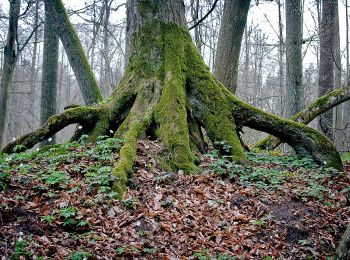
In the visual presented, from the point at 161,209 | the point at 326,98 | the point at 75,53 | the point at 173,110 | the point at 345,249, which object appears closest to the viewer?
the point at 345,249

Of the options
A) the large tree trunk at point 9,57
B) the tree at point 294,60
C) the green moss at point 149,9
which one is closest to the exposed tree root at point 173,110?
the green moss at point 149,9

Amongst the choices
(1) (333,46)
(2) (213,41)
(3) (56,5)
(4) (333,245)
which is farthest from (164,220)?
(2) (213,41)

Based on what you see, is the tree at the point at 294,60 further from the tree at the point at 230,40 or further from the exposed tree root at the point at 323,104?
the tree at the point at 230,40

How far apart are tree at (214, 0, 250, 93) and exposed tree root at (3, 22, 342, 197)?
2.22m

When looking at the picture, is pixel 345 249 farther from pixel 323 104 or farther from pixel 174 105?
pixel 323 104

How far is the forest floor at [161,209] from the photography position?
3.54 m

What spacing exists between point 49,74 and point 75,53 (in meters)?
2.10

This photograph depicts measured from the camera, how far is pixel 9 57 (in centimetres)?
1009

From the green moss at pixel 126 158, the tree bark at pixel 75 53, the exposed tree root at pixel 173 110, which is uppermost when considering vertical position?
the tree bark at pixel 75 53

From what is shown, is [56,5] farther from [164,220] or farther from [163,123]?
[164,220]

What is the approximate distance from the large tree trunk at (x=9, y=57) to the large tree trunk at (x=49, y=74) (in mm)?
1001

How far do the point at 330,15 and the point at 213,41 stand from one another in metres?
10.3

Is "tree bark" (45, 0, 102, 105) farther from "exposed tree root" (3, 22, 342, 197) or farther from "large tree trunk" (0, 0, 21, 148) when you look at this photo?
"exposed tree root" (3, 22, 342, 197)

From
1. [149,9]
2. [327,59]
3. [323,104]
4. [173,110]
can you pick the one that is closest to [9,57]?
[149,9]
